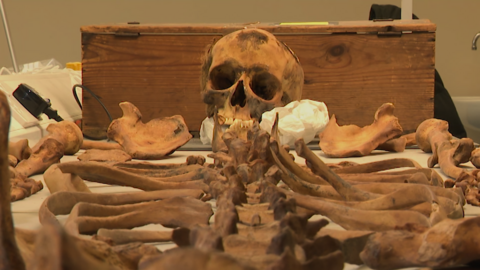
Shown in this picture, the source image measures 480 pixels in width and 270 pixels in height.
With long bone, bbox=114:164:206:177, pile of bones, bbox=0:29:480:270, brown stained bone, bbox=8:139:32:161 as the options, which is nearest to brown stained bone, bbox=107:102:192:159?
pile of bones, bbox=0:29:480:270

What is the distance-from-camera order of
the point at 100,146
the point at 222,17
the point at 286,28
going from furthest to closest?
the point at 222,17 < the point at 286,28 < the point at 100,146

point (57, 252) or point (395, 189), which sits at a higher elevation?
point (57, 252)

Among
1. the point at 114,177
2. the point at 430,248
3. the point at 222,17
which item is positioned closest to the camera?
the point at 430,248

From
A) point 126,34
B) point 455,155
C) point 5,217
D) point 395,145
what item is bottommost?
point 395,145

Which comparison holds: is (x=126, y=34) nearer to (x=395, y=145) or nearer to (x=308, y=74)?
(x=308, y=74)

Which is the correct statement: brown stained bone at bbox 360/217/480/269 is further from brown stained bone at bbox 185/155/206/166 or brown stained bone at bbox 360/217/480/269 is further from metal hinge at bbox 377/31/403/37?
metal hinge at bbox 377/31/403/37

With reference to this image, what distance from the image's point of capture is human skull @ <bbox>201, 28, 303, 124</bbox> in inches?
65.3

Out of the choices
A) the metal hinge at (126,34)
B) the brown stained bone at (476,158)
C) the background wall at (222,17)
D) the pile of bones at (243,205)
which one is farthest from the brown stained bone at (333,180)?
the background wall at (222,17)

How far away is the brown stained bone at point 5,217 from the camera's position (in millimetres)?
358

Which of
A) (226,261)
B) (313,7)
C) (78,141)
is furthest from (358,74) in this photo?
(313,7)

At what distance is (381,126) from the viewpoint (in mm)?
1843

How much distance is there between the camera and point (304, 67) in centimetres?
227

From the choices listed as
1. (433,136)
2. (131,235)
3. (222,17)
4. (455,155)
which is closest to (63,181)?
(131,235)

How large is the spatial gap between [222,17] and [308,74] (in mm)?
2371
